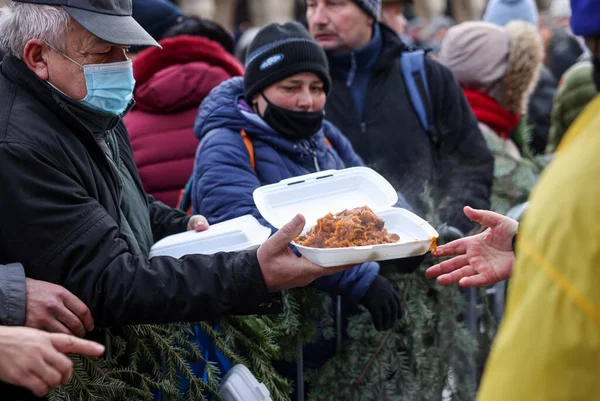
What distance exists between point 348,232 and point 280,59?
4.24ft

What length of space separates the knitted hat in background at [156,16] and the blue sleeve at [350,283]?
2.55m

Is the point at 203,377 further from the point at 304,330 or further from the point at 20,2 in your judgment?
the point at 20,2

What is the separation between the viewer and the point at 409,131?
4391 millimetres

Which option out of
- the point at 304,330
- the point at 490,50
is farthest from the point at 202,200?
the point at 490,50

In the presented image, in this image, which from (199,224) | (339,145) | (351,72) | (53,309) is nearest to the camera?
(53,309)

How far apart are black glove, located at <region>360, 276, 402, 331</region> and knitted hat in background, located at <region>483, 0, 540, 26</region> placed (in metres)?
4.72

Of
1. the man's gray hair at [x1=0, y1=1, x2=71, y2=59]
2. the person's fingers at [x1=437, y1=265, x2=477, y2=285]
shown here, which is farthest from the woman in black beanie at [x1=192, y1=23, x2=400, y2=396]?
the man's gray hair at [x1=0, y1=1, x2=71, y2=59]

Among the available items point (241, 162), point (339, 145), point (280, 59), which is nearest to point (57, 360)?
point (241, 162)

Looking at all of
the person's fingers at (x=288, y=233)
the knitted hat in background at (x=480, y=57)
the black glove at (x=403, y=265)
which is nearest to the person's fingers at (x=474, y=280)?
the person's fingers at (x=288, y=233)

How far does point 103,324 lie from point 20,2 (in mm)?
1048

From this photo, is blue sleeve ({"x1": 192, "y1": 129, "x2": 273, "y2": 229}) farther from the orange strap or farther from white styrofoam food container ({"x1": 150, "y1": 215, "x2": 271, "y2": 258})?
white styrofoam food container ({"x1": 150, "y1": 215, "x2": 271, "y2": 258})

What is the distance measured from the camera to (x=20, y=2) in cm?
265

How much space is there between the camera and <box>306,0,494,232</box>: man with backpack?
14.3 feet

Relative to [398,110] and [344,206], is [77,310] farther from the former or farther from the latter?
[398,110]
